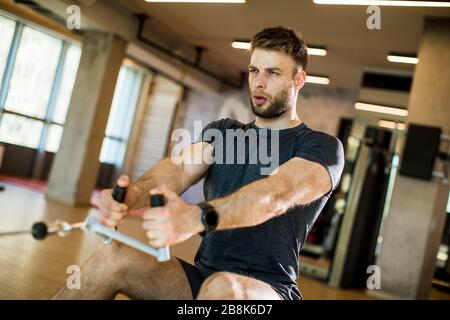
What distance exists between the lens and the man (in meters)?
1.13

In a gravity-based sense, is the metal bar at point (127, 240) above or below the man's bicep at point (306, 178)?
below

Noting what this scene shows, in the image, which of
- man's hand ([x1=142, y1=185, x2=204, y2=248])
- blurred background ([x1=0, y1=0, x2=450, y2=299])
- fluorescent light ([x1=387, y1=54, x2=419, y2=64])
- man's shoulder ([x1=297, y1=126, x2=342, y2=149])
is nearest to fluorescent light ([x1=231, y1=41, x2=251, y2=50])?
blurred background ([x1=0, y1=0, x2=450, y2=299])

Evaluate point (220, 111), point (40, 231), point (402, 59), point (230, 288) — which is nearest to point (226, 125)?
point (230, 288)

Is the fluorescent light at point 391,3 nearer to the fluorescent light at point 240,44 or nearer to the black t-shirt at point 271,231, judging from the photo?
the fluorescent light at point 240,44

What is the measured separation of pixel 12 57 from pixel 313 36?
5.09 metres

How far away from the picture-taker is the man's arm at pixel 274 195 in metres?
1.13

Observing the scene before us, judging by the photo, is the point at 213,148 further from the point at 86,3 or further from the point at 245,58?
the point at 245,58

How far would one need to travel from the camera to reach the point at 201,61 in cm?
948

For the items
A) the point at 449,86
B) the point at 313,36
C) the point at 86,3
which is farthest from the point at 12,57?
the point at 449,86

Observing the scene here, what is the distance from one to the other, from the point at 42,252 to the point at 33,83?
587 centimetres

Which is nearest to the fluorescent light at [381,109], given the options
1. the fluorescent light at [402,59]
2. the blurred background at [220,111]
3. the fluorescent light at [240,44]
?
the blurred background at [220,111]

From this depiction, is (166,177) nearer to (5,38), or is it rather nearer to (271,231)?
(271,231)

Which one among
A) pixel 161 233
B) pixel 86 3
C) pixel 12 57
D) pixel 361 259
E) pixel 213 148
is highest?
pixel 86 3

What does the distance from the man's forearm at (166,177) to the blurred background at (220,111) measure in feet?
1.26
